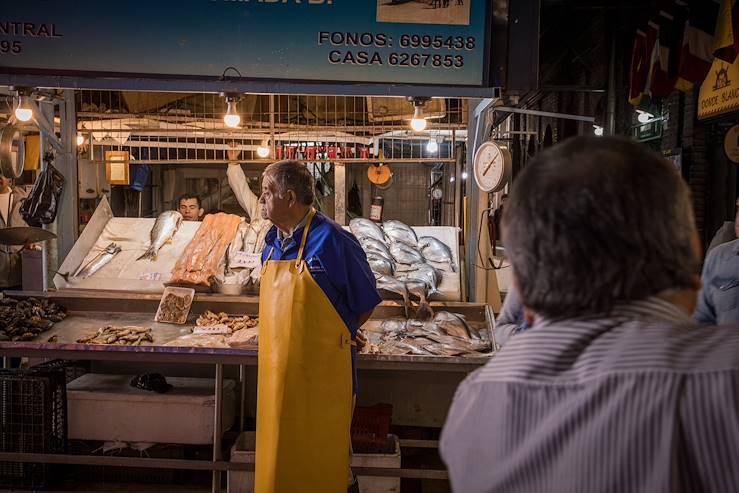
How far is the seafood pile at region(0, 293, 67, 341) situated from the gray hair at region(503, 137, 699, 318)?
4375 millimetres

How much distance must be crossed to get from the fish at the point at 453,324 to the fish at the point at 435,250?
0.92 meters

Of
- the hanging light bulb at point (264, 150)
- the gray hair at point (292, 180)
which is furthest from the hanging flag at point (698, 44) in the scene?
the hanging light bulb at point (264, 150)

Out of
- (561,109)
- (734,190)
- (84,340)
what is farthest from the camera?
(561,109)

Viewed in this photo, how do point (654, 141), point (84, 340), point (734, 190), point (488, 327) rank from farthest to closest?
point (654, 141) < point (734, 190) < point (488, 327) < point (84, 340)

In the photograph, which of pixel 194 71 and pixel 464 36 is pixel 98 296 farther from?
pixel 464 36

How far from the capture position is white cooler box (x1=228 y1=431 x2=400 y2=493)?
4.17 m

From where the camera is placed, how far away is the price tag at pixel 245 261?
5464 mm

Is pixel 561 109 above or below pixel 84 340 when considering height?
above

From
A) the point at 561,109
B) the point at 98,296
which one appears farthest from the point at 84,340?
the point at 561,109

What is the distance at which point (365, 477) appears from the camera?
4.19 m

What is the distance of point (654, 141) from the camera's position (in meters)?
7.58

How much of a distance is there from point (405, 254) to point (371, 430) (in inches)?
73.9

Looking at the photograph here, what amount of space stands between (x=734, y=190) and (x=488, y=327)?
3.48m

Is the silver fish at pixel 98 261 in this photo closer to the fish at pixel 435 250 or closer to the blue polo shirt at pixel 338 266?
the blue polo shirt at pixel 338 266
